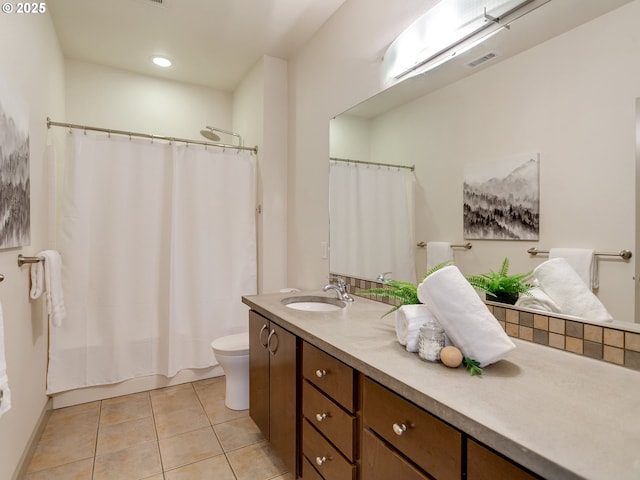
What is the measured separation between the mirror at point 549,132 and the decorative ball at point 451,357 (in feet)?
1.59

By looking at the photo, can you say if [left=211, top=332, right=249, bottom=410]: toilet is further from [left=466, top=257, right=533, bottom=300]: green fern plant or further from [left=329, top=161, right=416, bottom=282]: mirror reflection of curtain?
[left=466, top=257, right=533, bottom=300]: green fern plant

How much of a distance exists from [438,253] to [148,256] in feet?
7.20

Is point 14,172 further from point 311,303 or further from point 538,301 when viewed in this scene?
point 538,301

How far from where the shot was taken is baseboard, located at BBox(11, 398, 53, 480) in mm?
1707

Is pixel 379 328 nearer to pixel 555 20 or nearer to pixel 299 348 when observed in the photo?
pixel 299 348

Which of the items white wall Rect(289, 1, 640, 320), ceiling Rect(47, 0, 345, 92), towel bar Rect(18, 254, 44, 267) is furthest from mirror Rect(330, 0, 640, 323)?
towel bar Rect(18, 254, 44, 267)

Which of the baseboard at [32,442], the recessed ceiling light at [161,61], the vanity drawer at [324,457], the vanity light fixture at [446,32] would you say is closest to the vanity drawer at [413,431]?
the vanity drawer at [324,457]

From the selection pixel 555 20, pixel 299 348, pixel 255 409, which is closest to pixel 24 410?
pixel 255 409

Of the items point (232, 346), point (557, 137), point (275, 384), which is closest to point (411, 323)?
point (557, 137)

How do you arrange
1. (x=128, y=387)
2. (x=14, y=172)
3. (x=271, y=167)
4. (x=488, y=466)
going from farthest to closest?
(x=271, y=167) < (x=128, y=387) < (x=14, y=172) < (x=488, y=466)

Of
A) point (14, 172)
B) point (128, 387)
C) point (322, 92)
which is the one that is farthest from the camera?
point (128, 387)

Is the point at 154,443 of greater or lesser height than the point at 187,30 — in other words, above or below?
below

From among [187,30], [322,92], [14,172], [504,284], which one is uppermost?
[187,30]

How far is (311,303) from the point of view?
2.12 metres
